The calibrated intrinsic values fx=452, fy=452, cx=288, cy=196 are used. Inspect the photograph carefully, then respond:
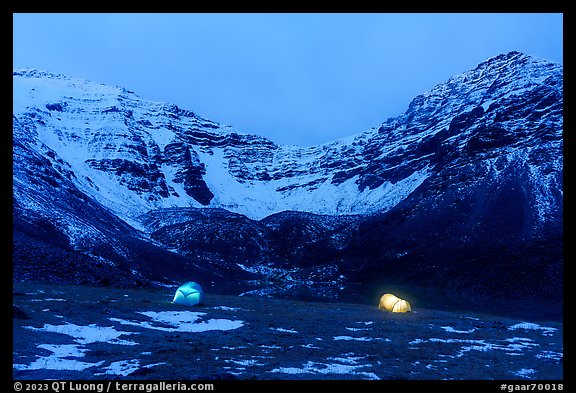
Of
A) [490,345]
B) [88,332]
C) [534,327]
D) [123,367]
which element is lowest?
[123,367]

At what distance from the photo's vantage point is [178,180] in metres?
172

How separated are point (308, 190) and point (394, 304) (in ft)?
463

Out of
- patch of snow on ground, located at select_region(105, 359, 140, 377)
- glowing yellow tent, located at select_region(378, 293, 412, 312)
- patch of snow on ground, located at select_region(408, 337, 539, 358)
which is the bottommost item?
patch of snow on ground, located at select_region(105, 359, 140, 377)

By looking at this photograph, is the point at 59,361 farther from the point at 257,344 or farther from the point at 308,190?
the point at 308,190

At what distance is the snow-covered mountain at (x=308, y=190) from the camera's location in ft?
255

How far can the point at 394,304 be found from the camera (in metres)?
36.6

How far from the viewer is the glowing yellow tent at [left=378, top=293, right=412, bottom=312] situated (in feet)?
118

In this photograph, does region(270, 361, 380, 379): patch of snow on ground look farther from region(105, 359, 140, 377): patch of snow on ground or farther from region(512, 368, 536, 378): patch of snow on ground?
region(512, 368, 536, 378): patch of snow on ground

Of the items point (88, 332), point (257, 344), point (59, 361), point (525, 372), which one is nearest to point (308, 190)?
point (257, 344)

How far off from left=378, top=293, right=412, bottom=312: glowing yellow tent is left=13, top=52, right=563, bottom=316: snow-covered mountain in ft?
110

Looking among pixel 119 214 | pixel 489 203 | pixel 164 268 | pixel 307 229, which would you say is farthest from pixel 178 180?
pixel 489 203

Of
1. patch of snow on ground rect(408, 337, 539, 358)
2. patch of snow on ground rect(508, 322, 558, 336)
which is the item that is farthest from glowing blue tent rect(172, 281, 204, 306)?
patch of snow on ground rect(508, 322, 558, 336)

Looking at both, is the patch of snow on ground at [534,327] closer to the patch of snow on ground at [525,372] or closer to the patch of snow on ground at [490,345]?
the patch of snow on ground at [490,345]

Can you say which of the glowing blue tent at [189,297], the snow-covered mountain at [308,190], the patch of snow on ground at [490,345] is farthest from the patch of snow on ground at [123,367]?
the snow-covered mountain at [308,190]
